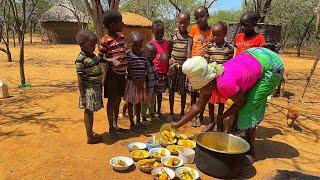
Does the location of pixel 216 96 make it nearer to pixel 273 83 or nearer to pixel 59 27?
pixel 273 83

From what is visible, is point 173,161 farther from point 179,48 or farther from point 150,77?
point 179,48

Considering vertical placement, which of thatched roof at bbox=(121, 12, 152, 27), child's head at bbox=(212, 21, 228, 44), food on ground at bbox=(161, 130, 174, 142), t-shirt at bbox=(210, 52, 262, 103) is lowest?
food on ground at bbox=(161, 130, 174, 142)

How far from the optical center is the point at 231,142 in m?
3.49

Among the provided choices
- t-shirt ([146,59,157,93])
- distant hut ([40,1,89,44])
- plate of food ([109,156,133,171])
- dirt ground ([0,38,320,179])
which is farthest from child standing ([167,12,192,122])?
distant hut ([40,1,89,44])

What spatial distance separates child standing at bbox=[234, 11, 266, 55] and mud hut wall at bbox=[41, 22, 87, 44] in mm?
24745

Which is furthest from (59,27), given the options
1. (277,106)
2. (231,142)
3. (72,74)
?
(231,142)

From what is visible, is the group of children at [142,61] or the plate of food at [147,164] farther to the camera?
the group of children at [142,61]

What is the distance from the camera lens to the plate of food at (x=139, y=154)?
3.41 m

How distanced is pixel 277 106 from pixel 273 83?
3098 millimetres

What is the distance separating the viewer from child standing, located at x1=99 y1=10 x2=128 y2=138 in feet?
12.6

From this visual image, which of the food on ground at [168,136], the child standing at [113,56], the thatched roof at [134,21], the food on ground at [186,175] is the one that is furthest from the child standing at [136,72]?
the thatched roof at [134,21]

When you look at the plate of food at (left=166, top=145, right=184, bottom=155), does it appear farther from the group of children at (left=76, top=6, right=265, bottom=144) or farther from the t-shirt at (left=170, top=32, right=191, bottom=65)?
the t-shirt at (left=170, top=32, right=191, bottom=65)

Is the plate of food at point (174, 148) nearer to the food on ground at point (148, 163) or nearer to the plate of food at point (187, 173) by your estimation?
the food on ground at point (148, 163)

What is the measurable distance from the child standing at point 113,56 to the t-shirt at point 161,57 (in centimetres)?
77
